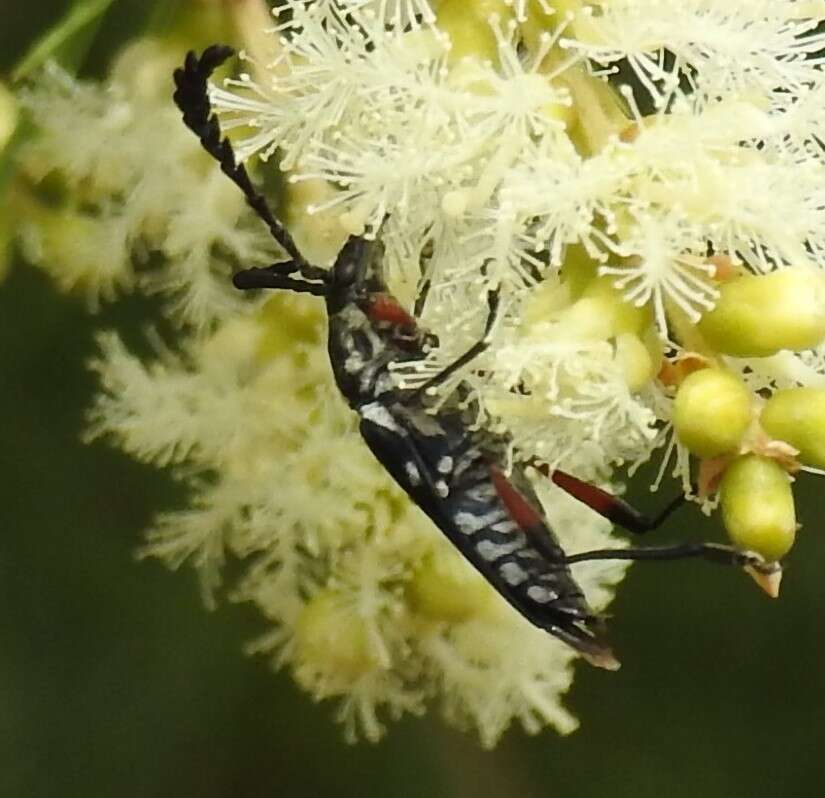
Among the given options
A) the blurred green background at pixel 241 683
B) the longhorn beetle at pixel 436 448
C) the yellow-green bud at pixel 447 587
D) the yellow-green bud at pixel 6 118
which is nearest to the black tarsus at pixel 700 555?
the longhorn beetle at pixel 436 448

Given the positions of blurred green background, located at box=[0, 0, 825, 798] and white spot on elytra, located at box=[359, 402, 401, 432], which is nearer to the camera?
white spot on elytra, located at box=[359, 402, 401, 432]

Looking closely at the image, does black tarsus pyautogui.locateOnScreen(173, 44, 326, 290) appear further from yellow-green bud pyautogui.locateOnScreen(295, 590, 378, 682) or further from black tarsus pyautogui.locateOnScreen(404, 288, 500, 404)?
yellow-green bud pyautogui.locateOnScreen(295, 590, 378, 682)

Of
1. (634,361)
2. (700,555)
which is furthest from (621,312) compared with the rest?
(700,555)

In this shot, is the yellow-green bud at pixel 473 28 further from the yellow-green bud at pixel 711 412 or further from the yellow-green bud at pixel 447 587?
the yellow-green bud at pixel 447 587

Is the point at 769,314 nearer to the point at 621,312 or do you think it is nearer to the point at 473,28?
the point at 621,312

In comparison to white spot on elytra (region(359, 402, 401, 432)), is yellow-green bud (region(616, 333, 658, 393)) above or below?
above

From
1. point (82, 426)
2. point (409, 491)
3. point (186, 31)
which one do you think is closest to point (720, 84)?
point (409, 491)

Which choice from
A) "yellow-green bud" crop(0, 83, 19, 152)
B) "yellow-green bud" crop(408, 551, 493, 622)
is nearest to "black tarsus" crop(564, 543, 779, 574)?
"yellow-green bud" crop(408, 551, 493, 622)
